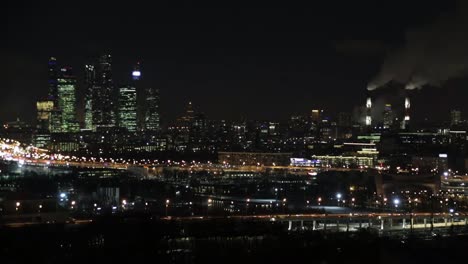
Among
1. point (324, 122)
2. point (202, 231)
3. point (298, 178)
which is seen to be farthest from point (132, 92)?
point (202, 231)

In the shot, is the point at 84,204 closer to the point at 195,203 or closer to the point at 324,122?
the point at 195,203

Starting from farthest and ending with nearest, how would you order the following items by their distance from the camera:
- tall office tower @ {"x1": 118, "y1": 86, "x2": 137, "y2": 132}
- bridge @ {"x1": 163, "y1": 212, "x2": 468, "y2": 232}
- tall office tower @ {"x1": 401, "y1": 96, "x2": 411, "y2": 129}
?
tall office tower @ {"x1": 118, "y1": 86, "x2": 137, "y2": 132}
tall office tower @ {"x1": 401, "y1": 96, "x2": 411, "y2": 129}
bridge @ {"x1": 163, "y1": 212, "x2": 468, "y2": 232}

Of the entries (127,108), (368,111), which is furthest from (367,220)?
(127,108)

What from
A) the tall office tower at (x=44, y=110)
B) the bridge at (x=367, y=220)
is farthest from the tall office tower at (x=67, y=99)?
the bridge at (x=367, y=220)

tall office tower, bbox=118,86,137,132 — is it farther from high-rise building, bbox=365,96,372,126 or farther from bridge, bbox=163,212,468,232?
bridge, bbox=163,212,468,232

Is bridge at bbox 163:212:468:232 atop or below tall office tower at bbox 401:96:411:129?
below

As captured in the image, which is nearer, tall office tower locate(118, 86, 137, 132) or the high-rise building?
the high-rise building

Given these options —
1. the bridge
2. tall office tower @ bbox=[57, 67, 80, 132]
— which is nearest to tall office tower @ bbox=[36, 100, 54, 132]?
tall office tower @ bbox=[57, 67, 80, 132]

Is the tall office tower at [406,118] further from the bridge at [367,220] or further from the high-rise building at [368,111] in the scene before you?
the bridge at [367,220]

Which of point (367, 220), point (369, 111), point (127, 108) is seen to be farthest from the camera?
point (127, 108)

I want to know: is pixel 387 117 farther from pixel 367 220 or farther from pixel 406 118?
pixel 367 220
